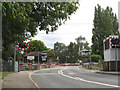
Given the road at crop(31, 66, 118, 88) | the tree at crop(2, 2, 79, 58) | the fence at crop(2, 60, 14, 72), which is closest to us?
the tree at crop(2, 2, 79, 58)

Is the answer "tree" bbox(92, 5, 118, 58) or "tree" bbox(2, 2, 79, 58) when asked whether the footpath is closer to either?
"tree" bbox(2, 2, 79, 58)

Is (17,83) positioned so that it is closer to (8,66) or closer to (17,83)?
(17,83)

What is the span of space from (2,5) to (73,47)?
92.4 meters

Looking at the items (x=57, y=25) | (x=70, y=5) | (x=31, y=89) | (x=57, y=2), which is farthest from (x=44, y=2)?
(x=31, y=89)

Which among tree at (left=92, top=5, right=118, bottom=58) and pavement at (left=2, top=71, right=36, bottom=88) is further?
tree at (left=92, top=5, right=118, bottom=58)

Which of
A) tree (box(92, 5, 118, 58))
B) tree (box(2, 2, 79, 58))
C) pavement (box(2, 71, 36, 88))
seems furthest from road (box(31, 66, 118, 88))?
tree (box(92, 5, 118, 58))

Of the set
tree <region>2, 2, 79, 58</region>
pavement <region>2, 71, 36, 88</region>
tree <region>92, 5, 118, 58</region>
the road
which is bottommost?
the road

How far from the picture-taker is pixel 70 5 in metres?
8.99

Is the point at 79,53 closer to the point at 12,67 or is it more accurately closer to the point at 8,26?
the point at 12,67

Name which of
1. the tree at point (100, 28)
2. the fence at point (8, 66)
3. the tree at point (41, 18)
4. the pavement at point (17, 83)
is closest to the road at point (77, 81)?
the pavement at point (17, 83)

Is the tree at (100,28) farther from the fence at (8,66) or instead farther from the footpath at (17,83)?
the footpath at (17,83)

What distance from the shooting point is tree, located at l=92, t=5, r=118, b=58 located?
6109cm

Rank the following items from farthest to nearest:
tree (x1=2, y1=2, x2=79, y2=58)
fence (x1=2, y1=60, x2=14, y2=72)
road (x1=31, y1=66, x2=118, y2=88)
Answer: fence (x1=2, y1=60, x2=14, y2=72) → road (x1=31, y1=66, x2=118, y2=88) → tree (x1=2, y1=2, x2=79, y2=58)

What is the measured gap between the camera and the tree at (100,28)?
61094 mm
